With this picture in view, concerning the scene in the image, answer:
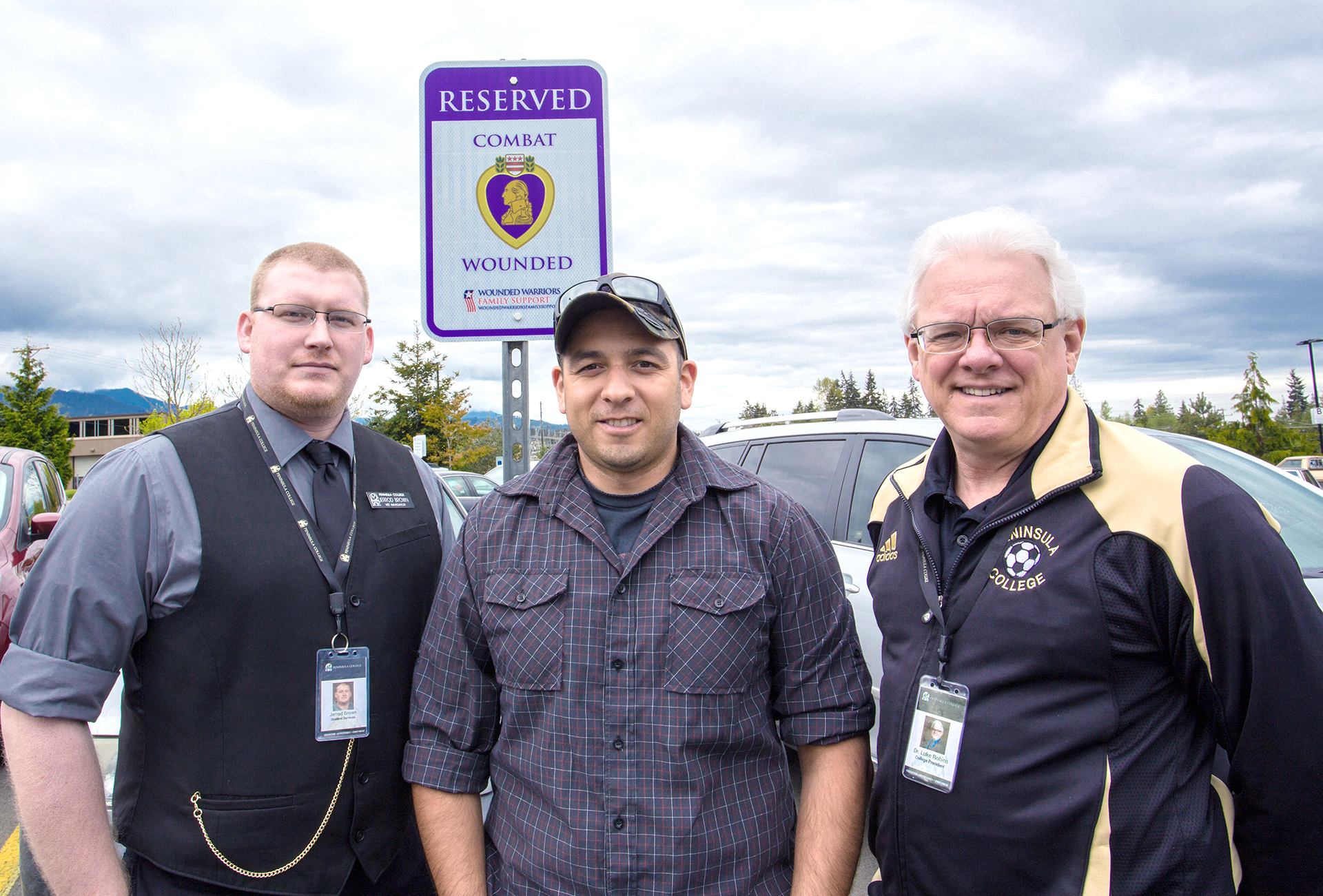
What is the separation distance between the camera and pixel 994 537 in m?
1.64

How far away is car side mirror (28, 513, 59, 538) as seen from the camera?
439 centimetres

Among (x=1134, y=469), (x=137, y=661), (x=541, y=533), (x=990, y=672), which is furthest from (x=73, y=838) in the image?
(x=1134, y=469)

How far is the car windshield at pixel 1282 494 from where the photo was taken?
314cm

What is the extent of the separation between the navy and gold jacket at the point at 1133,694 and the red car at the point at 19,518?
14.8 ft

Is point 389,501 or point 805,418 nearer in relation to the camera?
point 389,501

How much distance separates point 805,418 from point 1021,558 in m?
3.38

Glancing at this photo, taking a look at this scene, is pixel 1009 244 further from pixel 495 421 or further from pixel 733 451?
pixel 495 421

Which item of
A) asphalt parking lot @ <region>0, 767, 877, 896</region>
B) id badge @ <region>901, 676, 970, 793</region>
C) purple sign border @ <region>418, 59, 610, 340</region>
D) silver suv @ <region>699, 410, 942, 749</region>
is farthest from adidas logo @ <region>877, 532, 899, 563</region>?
asphalt parking lot @ <region>0, 767, 877, 896</region>

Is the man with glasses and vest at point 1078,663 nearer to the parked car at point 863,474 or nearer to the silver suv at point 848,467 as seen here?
the parked car at point 863,474

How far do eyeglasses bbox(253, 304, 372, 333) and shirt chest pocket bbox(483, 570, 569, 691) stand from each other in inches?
31.6

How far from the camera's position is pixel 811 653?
1.80 meters

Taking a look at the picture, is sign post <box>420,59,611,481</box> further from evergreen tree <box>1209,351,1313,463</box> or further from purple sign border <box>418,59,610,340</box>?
evergreen tree <box>1209,351,1313,463</box>

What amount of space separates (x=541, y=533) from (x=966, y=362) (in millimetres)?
1065

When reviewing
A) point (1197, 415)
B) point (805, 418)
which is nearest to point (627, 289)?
point (805, 418)
